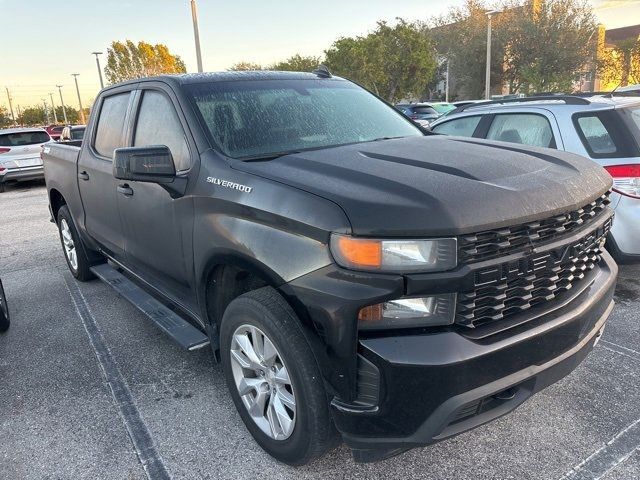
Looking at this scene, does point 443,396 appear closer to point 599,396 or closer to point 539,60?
point 599,396

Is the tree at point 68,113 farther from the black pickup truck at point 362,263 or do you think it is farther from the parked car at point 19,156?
the black pickup truck at point 362,263

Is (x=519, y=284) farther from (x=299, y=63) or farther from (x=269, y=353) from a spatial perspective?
(x=299, y=63)

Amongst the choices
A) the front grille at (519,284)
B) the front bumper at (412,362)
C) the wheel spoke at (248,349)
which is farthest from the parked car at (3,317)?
the front grille at (519,284)

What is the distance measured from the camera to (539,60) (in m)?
35.8

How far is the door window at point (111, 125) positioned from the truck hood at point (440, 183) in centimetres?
174

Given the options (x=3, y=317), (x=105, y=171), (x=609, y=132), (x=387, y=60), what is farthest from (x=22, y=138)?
(x=387, y=60)

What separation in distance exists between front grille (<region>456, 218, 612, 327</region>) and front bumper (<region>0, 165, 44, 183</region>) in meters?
14.1

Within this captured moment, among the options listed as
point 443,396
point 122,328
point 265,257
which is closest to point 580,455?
point 443,396

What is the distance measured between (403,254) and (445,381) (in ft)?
1.58

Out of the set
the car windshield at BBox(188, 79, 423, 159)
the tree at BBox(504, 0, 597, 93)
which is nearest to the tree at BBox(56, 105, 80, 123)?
the tree at BBox(504, 0, 597, 93)

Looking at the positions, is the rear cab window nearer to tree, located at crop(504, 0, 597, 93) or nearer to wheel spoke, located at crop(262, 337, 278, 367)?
wheel spoke, located at crop(262, 337, 278, 367)

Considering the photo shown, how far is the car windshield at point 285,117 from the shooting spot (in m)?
2.88

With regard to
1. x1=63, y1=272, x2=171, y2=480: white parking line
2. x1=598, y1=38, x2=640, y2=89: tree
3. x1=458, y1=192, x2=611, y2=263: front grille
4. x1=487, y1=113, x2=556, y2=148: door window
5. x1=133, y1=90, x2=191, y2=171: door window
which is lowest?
x1=63, y1=272, x2=171, y2=480: white parking line

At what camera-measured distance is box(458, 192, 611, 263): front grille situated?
1917mm
